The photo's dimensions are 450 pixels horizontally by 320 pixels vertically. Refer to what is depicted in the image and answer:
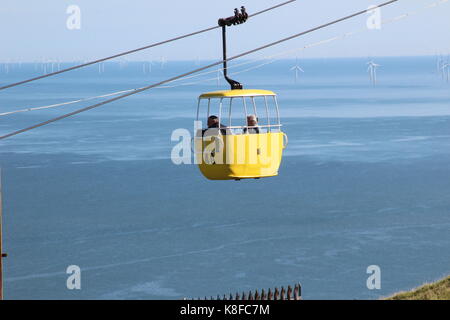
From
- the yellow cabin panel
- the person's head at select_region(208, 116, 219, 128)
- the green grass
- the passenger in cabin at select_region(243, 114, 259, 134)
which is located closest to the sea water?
the green grass

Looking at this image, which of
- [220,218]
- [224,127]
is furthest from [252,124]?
[220,218]

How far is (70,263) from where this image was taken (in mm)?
60156

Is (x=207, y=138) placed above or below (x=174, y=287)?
above

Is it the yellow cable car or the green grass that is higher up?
the yellow cable car

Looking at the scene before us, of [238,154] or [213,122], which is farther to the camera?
[213,122]

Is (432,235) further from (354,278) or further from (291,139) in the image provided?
(291,139)

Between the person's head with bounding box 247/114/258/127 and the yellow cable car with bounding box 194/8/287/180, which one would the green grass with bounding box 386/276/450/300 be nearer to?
the yellow cable car with bounding box 194/8/287/180

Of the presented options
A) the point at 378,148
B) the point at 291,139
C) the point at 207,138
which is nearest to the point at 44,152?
the point at 291,139

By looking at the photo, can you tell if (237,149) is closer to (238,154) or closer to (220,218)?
(238,154)

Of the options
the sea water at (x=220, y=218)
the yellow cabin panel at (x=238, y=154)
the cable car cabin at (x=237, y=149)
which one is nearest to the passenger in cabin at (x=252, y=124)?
the cable car cabin at (x=237, y=149)

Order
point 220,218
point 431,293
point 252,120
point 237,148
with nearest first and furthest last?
point 237,148 < point 252,120 < point 431,293 < point 220,218

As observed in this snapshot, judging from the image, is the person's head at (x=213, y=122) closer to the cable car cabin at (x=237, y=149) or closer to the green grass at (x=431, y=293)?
the cable car cabin at (x=237, y=149)
